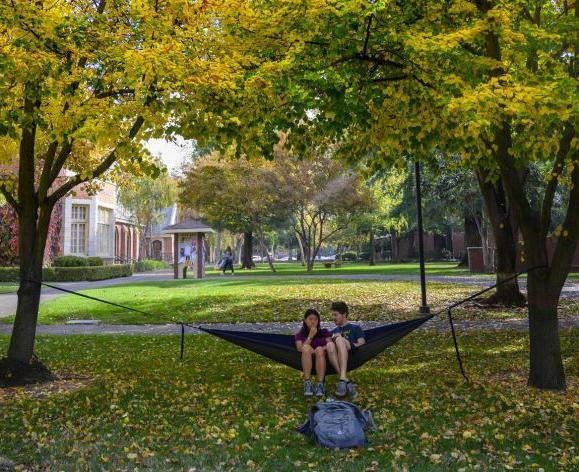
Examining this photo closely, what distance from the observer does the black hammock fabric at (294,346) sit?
6305 millimetres

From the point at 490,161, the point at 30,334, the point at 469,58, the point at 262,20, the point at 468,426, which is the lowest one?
the point at 468,426

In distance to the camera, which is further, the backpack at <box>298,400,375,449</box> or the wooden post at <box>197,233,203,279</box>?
the wooden post at <box>197,233,203,279</box>

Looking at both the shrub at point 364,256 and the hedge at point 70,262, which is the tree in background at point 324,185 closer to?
the hedge at point 70,262

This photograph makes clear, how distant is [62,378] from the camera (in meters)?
7.05

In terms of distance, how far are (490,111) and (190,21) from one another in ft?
12.3

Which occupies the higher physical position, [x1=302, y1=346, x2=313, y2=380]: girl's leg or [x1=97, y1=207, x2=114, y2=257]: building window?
[x1=97, y1=207, x2=114, y2=257]: building window

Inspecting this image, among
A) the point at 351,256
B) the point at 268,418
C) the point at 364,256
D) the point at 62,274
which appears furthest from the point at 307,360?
the point at 351,256

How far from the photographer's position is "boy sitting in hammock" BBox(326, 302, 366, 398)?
6.04m

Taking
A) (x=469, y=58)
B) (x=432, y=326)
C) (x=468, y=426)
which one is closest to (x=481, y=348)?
(x=432, y=326)

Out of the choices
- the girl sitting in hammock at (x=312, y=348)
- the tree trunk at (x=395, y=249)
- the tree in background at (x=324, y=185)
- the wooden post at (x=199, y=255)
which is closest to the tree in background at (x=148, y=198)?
the wooden post at (x=199, y=255)

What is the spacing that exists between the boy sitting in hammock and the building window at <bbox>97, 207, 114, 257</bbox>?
34.1m

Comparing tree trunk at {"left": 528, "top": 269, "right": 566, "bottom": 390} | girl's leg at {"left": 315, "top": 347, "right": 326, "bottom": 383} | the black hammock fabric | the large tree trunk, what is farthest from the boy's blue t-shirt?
the large tree trunk

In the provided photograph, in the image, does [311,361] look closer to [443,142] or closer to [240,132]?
[240,132]

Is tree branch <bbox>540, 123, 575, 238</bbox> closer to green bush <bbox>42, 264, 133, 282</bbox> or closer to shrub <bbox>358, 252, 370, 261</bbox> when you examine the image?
green bush <bbox>42, 264, 133, 282</bbox>
